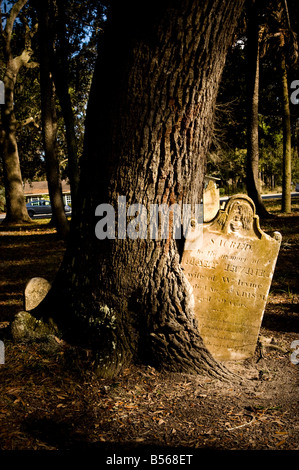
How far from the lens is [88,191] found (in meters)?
3.39

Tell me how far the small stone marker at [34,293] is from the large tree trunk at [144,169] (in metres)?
0.37

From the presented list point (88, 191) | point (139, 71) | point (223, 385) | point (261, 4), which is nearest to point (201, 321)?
point (223, 385)

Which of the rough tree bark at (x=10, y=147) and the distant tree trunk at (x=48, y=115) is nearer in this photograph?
the distant tree trunk at (x=48, y=115)

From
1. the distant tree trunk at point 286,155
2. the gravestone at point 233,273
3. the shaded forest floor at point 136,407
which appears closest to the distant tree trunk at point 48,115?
the gravestone at point 233,273

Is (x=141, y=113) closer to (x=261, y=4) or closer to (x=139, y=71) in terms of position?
(x=139, y=71)

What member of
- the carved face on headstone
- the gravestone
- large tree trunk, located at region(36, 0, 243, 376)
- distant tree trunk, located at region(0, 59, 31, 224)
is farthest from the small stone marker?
distant tree trunk, located at region(0, 59, 31, 224)

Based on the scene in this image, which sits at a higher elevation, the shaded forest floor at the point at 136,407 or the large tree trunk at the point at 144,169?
the large tree trunk at the point at 144,169

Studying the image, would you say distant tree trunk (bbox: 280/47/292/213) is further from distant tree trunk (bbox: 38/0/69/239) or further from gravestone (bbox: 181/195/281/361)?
gravestone (bbox: 181/195/281/361)

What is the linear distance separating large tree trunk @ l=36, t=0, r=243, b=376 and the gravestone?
2.40ft

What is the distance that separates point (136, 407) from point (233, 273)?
1.86m

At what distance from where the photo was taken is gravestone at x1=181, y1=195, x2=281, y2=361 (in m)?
4.21

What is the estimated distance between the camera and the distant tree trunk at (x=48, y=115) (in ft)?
35.7

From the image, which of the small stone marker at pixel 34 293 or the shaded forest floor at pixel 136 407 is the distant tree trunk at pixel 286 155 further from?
the small stone marker at pixel 34 293
